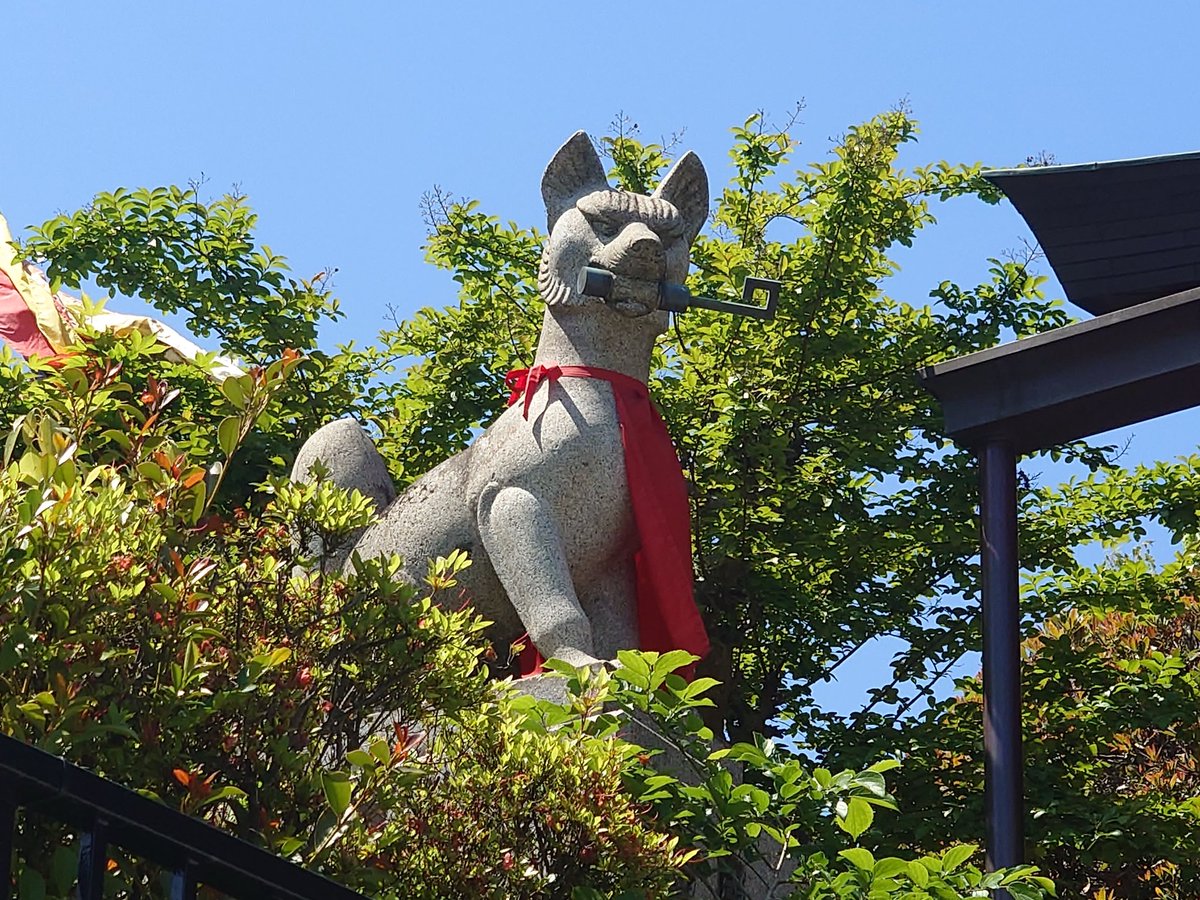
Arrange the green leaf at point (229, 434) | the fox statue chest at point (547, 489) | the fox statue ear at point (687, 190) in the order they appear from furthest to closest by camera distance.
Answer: the fox statue ear at point (687, 190)
the fox statue chest at point (547, 489)
the green leaf at point (229, 434)

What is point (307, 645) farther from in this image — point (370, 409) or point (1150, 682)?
point (370, 409)

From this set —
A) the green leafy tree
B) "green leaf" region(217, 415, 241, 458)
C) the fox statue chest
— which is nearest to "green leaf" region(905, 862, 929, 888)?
the green leafy tree

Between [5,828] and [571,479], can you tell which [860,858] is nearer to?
[571,479]

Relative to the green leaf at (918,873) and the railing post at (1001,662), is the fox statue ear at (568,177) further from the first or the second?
the green leaf at (918,873)

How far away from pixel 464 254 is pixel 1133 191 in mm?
4836

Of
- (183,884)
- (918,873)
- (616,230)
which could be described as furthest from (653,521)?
(183,884)

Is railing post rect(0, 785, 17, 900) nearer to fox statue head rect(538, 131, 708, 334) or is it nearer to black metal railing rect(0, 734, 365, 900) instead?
black metal railing rect(0, 734, 365, 900)

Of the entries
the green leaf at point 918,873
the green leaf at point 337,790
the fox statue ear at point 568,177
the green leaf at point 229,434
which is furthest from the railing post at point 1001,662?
the green leaf at point 229,434

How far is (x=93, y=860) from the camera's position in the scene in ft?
10.5

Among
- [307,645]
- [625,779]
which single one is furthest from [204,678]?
[625,779]

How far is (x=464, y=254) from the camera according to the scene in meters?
12.5

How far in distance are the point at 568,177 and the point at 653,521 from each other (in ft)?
5.10

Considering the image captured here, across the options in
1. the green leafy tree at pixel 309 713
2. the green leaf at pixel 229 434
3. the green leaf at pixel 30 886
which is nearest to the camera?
the green leaf at pixel 30 886

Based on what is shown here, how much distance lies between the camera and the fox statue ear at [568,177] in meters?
7.90
